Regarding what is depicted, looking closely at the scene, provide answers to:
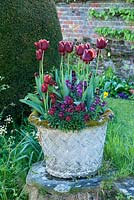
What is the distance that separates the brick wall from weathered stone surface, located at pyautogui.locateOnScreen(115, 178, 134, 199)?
4458 millimetres

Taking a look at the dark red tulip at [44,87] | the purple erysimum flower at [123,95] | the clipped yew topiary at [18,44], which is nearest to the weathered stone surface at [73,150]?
the dark red tulip at [44,87]

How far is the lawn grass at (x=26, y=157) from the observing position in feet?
10.2

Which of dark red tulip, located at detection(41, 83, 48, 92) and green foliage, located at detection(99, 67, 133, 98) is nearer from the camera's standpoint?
dark red tulip, located at detection(41, 83, 48, 92)

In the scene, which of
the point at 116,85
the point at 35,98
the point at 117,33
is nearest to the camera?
the point at 35,98

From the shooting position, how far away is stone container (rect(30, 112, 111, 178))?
2.88 meters

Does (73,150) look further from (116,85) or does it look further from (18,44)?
(116,85)

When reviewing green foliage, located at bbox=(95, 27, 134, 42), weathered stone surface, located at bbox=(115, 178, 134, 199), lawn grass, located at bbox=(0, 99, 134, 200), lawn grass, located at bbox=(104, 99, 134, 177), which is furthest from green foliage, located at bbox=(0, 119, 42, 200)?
green foliage, located at bbox=(95, 27, 134, 42)

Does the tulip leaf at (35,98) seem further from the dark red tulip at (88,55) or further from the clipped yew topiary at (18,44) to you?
the clipped yew topiary at (18,44)

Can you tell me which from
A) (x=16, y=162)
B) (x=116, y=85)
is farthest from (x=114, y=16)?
(x=16, y=162)

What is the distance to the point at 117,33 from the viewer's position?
7.26 meters

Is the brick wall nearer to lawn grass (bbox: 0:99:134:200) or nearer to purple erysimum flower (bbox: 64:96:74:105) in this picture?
lawn grass (bbox: 0:99:134:200)

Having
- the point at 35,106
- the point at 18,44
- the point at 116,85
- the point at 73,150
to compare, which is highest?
the point at 18,44

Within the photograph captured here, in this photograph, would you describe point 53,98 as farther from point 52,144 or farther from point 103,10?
point 103,10

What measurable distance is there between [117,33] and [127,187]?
15.5ft
